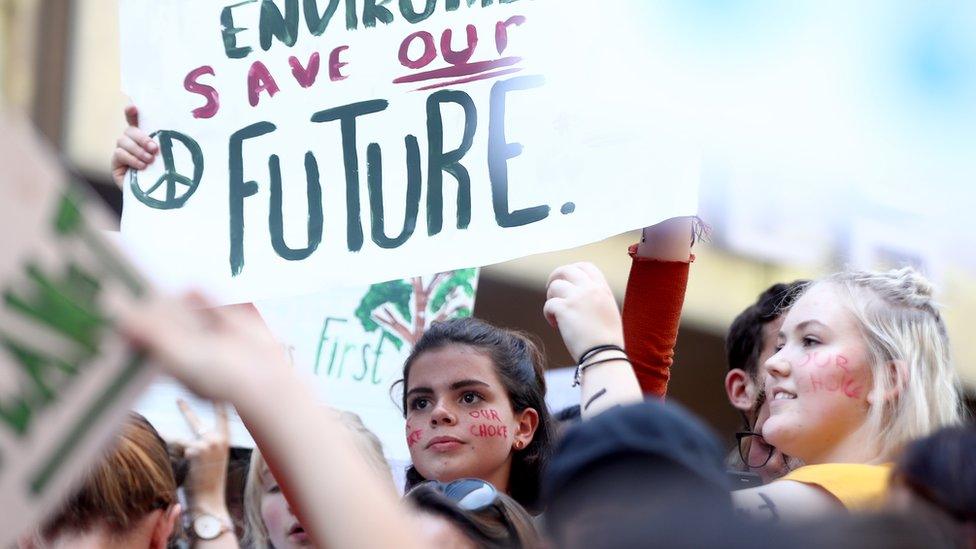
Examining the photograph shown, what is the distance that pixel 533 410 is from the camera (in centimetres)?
275

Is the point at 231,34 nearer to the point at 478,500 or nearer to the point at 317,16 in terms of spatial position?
the point at 317,16

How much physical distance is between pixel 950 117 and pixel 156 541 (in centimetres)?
447

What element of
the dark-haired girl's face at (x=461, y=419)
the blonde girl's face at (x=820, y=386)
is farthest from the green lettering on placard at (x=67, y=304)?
the dark-haired girl's face at (x=461, y=419)

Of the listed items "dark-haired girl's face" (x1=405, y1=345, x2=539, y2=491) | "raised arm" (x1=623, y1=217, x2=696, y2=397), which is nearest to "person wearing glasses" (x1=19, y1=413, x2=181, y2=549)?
"dark-haired girl's face" (x1=405, y1=345, x2=539, y2=491)

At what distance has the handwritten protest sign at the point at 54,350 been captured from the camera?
3.67ft

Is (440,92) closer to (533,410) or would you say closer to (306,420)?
(533,410)

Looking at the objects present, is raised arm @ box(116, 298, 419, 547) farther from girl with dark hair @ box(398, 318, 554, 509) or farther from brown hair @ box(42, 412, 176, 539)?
girl with dark hair @ box(398, 318, 554, 509)

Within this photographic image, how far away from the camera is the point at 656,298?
7.88 ft

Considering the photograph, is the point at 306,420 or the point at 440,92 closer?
the point at 306,420

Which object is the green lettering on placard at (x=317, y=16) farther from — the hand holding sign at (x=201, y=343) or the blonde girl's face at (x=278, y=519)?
the hand holding sign at (x=201, y=343)

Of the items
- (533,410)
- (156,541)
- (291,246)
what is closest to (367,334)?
(533,410)

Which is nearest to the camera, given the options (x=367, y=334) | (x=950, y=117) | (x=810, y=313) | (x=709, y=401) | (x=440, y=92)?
(x=810, y=313)

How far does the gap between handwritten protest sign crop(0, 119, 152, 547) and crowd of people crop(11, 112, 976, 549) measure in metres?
0.03

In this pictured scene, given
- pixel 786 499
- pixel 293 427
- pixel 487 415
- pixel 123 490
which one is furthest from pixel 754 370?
pixel 293 427
